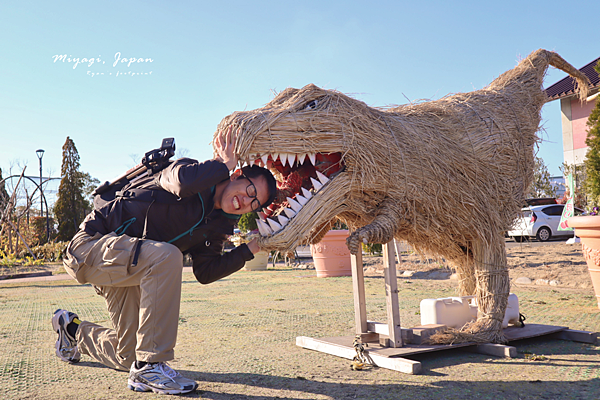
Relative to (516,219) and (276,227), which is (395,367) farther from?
(516,219)

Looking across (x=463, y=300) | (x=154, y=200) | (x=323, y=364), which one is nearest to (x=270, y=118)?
(x=154, y=200)

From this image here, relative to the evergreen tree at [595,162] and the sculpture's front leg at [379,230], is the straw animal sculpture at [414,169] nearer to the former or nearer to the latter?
the sculpture's front leg at [379,230]

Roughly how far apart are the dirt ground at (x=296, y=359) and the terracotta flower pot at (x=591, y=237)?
1.41 feet

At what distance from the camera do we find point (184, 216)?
2791mm

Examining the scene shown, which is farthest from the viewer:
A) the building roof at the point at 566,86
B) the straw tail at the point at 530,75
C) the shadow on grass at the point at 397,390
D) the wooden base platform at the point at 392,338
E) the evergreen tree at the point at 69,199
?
Answer: the evergreen tree at the point at 69,199

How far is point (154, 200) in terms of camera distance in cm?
272

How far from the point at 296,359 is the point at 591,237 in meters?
3.40

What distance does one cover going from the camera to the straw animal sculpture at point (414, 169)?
279 centimetres

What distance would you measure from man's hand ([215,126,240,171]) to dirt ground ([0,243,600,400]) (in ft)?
4.34

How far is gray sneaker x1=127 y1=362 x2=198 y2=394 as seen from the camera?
2486 millimetres

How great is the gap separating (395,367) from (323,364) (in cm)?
51

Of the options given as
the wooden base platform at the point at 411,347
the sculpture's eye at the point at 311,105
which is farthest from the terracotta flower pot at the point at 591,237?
the sculpture's eye at the point at 311,105

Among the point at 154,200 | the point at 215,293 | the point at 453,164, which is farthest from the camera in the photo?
the point at 215,293

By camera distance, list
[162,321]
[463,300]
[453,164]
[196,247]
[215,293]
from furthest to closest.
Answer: [215,293] → [463,300] → [453,164] → [196,247] → [162,321]
